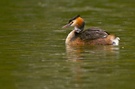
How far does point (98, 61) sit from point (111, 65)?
53cm

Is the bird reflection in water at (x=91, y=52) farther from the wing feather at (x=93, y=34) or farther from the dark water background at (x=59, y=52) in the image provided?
the wing feather at (x=93, y=34)

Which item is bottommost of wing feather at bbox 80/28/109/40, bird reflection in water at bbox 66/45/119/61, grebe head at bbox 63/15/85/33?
bird reflection in water at bbox 66/45/119/61

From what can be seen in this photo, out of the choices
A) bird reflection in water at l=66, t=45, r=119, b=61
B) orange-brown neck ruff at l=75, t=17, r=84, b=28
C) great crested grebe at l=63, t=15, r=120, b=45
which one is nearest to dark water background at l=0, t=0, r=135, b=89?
bird reflection in water at l=66, t=45, r=119, b=61

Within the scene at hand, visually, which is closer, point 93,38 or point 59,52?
point 59,52

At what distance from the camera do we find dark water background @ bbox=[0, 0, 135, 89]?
11.9 m

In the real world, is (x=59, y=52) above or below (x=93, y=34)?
below

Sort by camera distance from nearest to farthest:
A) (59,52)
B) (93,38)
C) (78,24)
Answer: (59,52) → (93,38) → (78,24)

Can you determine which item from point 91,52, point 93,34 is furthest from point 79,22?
point 91,52

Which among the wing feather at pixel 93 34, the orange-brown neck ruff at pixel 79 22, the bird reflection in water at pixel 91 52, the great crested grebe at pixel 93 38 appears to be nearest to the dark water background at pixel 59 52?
the bird reflection in water at pixel 91 52

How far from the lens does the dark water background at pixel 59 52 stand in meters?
11.9

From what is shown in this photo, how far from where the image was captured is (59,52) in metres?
15.1

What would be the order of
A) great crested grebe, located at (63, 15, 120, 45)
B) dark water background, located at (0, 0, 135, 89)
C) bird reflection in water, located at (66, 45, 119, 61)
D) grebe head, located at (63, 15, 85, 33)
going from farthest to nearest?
grebe head, located at (63, 15, 85, 33) < great crested grebe, located at (63, 15, 120, 45) < bird reflection in water, located at (66, 45, 119, 61) < dark water background, located at (0, 0, 135, 89)

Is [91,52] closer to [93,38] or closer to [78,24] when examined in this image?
[93,38]

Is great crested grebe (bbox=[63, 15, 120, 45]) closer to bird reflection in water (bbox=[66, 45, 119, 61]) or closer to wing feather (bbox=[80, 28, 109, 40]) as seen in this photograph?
wing feather (bbox=[80, 28, 109, 40])
